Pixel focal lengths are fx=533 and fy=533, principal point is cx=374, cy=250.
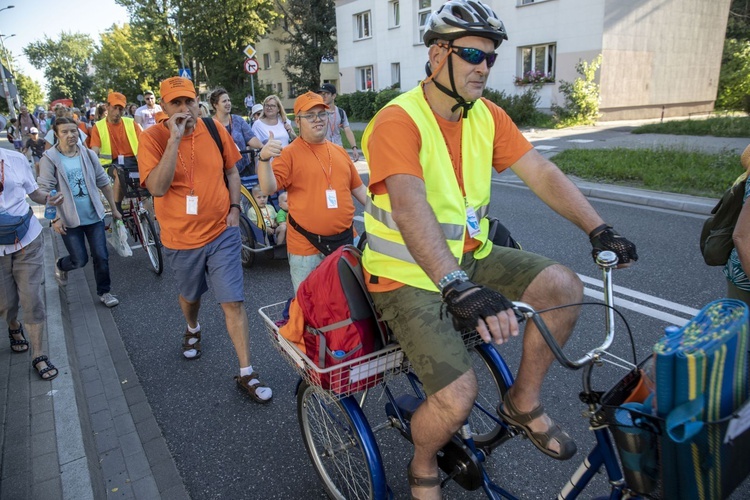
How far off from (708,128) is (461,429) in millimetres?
15802

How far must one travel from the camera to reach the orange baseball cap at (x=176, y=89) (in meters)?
3.53

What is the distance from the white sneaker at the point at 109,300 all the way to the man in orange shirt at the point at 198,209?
6.81 feet

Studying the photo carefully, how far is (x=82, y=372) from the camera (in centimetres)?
419

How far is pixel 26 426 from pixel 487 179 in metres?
3.09

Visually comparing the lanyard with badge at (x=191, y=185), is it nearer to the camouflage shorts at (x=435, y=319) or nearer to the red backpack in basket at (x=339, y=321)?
the red backpack in basket at (x=339, y=321)

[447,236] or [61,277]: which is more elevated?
[447,236]

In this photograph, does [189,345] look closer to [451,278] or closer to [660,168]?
[451,278]

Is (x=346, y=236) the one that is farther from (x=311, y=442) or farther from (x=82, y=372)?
(x=82, y=372)

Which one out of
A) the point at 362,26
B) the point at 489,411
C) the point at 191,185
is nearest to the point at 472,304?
the point at 489,411

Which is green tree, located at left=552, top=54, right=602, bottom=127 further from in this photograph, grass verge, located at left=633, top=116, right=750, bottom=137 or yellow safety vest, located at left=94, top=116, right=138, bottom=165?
yellow safety vest, located at left=94, top=116, right=138, bottom=165

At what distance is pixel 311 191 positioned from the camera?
12.9 ft

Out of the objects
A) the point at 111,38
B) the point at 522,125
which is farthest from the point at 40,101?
the point at 522,125

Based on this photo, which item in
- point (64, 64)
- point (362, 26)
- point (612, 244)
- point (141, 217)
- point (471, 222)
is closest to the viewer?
point (612, 244)

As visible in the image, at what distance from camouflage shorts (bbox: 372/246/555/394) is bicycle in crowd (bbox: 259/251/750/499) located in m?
0.14
